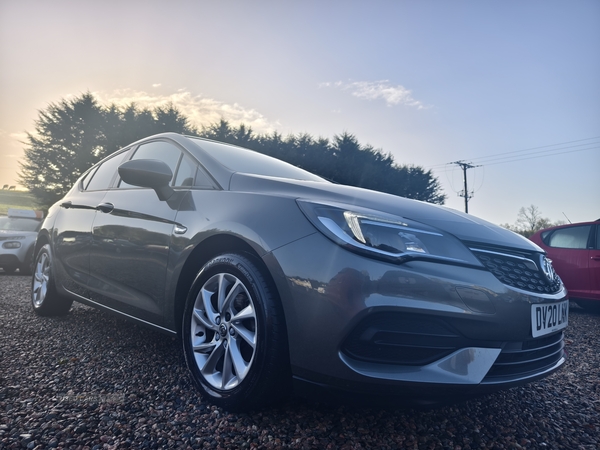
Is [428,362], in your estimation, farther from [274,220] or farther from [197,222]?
[197,222]

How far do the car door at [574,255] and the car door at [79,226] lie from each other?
595 centimetres

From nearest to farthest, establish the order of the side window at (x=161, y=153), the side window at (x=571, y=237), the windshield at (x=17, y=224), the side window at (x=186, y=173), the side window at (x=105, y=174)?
the side window at (x=186, y=173)
the side window at (x=161, y=153)
the side window at (x=105, y=174)
the side window at (x=571, y=237)
the windshield at (x=17, y=224)

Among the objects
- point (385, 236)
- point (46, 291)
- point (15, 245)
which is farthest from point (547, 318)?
point (15, 245)

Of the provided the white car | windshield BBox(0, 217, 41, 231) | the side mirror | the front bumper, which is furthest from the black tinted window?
windshield BBox(0, 217, 41, 231)

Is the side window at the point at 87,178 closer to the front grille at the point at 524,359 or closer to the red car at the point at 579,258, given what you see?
the front grille at the point at 524,359

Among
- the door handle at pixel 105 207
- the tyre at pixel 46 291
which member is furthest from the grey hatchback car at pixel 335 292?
the tyre at pixel 46 291

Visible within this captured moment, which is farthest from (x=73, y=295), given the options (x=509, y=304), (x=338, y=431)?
(x=509, y=304)

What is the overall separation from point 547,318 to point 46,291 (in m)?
3.96

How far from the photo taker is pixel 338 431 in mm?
1785

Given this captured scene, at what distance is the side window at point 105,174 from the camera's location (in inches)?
135

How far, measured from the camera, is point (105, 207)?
3.04m

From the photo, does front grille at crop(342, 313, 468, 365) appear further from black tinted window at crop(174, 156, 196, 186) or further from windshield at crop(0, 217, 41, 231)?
windshield at crop(0, 217, 41, 231)

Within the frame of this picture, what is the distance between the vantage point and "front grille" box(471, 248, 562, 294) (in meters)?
1.74

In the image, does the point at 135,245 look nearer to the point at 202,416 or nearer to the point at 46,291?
the point at 202,416
